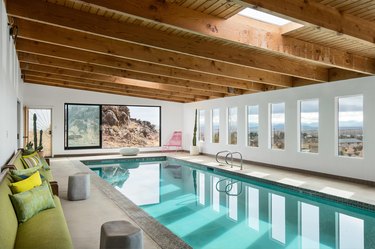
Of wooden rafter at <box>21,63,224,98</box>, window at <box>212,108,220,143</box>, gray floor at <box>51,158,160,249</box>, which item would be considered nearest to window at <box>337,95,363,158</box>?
wooden rafter at <box>21,63,224,98</box>

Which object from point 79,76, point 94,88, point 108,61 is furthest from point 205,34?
point 94,88

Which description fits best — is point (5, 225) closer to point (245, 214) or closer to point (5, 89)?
point (5, 89)

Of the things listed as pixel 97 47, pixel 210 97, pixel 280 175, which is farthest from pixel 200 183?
pixel 210 97

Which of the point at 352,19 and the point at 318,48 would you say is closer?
the point at 352,19

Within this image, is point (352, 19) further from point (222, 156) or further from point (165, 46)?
point (222, 156)

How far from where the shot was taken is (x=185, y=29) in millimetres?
3670

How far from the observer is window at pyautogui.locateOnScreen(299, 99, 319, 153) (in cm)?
732

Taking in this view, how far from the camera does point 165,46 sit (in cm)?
459

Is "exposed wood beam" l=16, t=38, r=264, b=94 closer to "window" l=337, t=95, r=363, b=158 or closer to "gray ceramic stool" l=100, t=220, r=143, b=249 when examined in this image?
"window" l=337, t=95, r=363, b=158

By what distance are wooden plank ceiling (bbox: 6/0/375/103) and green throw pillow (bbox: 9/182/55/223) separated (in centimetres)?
203

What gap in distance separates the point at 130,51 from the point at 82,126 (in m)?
7.20

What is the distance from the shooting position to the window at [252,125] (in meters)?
9.32

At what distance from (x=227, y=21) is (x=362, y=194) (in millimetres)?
3900

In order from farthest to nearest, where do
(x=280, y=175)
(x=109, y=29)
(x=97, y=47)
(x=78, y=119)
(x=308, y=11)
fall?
(x=78, y=119), (x=280, y=175), (x=97, y=47), (x=109, y=29), (x=308, y=11)
